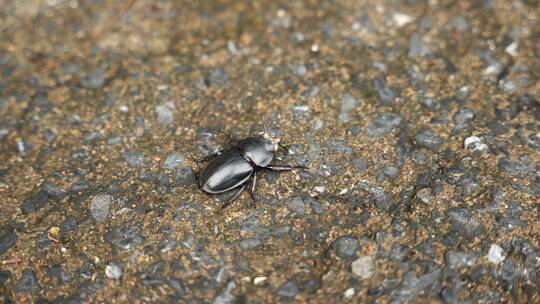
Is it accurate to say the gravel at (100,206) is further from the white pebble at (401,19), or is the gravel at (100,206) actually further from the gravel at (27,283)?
the white pebble at (401,19)

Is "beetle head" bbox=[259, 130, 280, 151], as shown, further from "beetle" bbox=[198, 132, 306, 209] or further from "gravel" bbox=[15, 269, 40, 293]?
"gravel" bbox=[15, 269, 40, 293]

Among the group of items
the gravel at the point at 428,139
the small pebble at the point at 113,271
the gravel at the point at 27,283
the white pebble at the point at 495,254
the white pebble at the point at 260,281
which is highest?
the gravel at the point at 428,139

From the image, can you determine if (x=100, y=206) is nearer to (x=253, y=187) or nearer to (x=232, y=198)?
(x=232, y=198)

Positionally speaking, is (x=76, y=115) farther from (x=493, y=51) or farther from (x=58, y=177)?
(x=493, y=51)

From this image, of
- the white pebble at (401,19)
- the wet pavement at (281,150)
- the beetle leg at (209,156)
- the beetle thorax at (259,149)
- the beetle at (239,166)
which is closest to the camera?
the wet pavement at (281,150)

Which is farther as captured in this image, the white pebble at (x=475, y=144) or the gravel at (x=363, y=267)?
the white pebble at (x=475, y=144)

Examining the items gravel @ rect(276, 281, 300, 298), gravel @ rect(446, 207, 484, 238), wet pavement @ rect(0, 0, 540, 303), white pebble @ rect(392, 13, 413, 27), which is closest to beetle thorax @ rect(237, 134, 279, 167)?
wet pavement @ rect(0, 0, 540, 303)

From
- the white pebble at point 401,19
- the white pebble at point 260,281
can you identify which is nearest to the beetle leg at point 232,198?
the white pebble at point 260,281

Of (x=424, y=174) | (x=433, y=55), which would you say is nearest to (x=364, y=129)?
(x=424, y=174)
